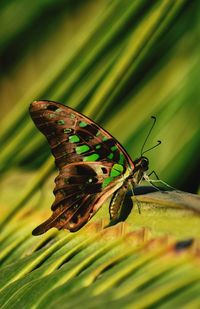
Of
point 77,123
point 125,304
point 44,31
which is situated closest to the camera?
point 125,304

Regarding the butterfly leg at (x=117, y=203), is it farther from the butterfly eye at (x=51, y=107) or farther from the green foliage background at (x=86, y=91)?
the butterfly eye at (x=51, y=107)

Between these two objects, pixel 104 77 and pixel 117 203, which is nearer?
pixel 117 203

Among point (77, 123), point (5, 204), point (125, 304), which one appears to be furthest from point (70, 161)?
point (125, 304)

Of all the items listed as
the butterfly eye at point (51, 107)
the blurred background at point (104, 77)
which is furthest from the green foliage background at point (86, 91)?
the butterfly eye at point (51, 107)

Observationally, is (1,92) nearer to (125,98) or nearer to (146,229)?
(125,98)

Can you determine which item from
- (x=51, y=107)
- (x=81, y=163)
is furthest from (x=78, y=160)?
(x=51, y=107)

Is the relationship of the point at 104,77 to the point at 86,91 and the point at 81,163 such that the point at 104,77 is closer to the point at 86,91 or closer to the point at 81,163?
the point at 86,91

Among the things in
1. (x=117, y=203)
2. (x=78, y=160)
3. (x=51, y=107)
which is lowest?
(x=117, y=203)

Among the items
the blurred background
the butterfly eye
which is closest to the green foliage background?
the blurred background
